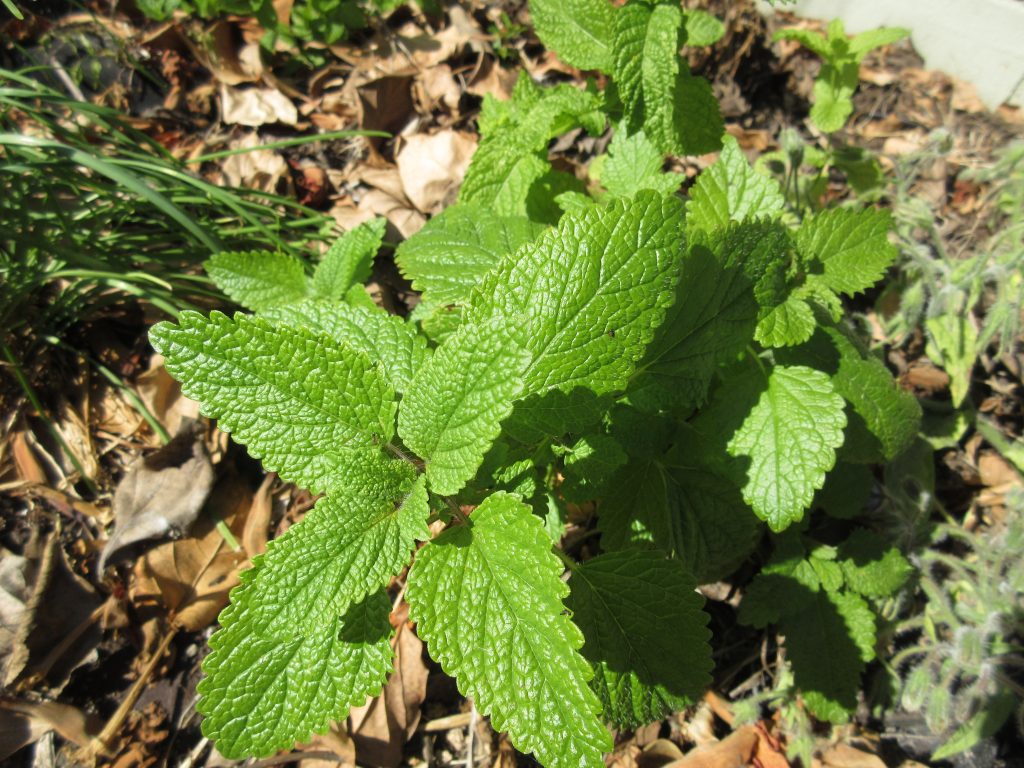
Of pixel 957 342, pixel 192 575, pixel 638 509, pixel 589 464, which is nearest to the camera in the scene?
pixel 589 464

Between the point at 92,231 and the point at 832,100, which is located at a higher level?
the point at 832,100

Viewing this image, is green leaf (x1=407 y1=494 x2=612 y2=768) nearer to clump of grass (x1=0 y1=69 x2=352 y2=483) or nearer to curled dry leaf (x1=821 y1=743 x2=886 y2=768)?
curled dry leaf (x1=821 y1=743 x2=886 y2=768)

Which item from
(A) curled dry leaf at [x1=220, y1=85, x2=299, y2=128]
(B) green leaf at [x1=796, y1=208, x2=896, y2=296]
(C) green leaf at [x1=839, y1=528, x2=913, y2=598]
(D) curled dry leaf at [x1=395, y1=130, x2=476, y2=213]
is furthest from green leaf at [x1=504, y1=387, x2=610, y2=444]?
(A) curled dry leaf at [x1=220, y1=85, x2=299, y2=128]

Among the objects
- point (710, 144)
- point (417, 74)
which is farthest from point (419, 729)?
point (417, 74)

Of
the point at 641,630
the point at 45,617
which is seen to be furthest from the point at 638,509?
the point at 45,617

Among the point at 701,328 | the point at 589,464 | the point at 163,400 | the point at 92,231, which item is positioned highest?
the point at 701,328

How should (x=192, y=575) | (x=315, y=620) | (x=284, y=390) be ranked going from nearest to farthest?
(x=315, y=620) < (x=284, y=390) < (x=192, y=575)

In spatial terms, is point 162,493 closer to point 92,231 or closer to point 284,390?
point 92,231
